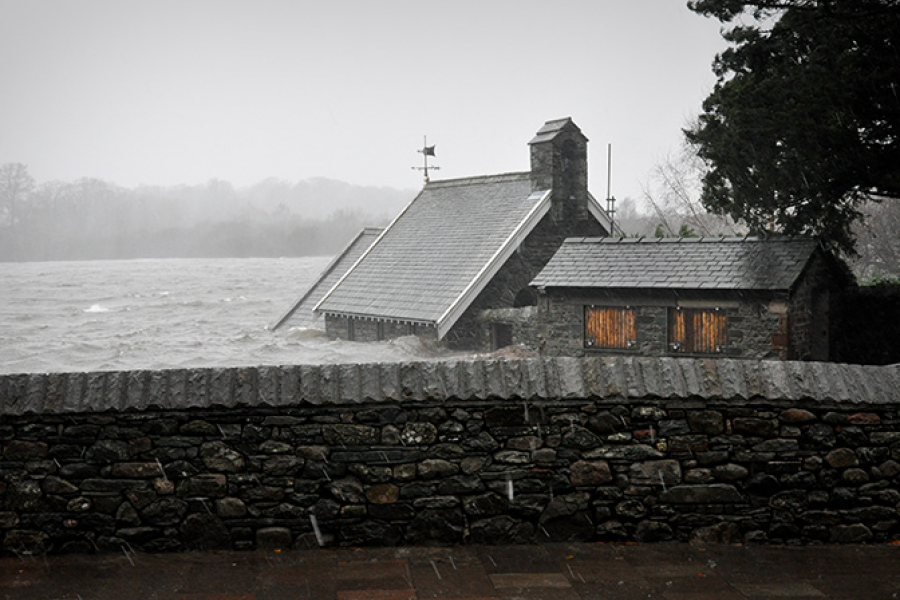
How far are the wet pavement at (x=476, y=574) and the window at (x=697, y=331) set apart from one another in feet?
50.1

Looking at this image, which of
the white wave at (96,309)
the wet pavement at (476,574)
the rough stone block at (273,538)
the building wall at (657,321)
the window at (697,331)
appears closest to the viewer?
the wet pavement at (476,574)

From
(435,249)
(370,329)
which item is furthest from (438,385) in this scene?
(435,249)

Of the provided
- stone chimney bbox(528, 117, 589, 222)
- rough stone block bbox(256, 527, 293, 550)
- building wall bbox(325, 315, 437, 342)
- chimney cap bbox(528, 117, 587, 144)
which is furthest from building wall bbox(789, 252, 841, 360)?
rough stone block bbox(256, 527, 293, 550)

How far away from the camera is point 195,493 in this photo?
19.6 ft

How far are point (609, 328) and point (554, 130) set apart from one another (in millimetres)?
9540

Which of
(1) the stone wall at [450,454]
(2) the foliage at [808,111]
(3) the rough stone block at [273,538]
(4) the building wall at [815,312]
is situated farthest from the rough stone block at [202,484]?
(4) the building wall at [815,312]

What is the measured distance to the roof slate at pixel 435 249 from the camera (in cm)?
2841

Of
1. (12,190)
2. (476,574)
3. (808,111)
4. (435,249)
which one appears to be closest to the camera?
(476,574)

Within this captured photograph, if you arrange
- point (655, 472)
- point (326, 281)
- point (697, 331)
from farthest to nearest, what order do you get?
point (326, 281) < point (697, 331) < point (655, 472)

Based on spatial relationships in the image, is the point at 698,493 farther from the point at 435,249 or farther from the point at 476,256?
the point at 435,249

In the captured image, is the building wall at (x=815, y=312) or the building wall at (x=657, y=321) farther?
the building wall at (x=815, y=312)

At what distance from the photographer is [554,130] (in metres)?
29.9

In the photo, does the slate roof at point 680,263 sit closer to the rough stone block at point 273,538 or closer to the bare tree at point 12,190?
the rough stone block at point 273,538

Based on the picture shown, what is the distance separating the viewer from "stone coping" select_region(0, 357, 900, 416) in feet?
19.4
